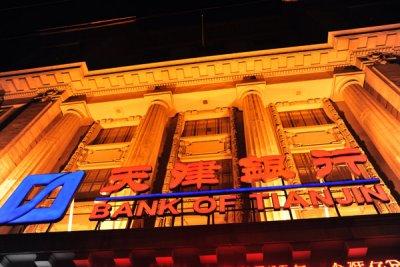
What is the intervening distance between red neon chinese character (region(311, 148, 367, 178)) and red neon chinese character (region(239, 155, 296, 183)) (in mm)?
966

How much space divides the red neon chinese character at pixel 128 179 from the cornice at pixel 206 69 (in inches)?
340

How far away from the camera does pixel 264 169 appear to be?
35.3ft

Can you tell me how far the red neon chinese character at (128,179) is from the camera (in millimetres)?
10570

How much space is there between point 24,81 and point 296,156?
14158mm

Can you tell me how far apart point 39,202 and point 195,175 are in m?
4.37

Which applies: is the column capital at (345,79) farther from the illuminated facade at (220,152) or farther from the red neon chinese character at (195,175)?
the red neon chinese character at (195,175)

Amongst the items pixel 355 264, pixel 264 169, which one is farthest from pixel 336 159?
pixel 355 264

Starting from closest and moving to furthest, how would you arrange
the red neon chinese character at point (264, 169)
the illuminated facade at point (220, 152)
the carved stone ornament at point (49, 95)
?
the illuminated facade at point (220, 152), the red neon chinese character at point (264, 169), the carved stone ornament at point (49, 95)

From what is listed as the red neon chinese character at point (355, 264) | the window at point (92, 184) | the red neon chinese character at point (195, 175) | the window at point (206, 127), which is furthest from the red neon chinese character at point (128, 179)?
the window at point (206, 127)

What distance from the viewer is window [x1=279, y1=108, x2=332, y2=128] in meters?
17.3

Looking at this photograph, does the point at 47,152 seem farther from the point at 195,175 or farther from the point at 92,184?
the point at 195,175

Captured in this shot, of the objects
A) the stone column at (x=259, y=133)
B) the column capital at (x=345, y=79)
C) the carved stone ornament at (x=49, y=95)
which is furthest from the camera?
the carved stone ornament at (x=49, y=95)

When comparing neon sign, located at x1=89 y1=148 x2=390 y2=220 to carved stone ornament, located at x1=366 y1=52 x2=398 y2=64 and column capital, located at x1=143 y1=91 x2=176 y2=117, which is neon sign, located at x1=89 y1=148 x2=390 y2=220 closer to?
column capital, located at x1=143 y1=91 x2=176 y2=117

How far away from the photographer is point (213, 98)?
19094 mm
